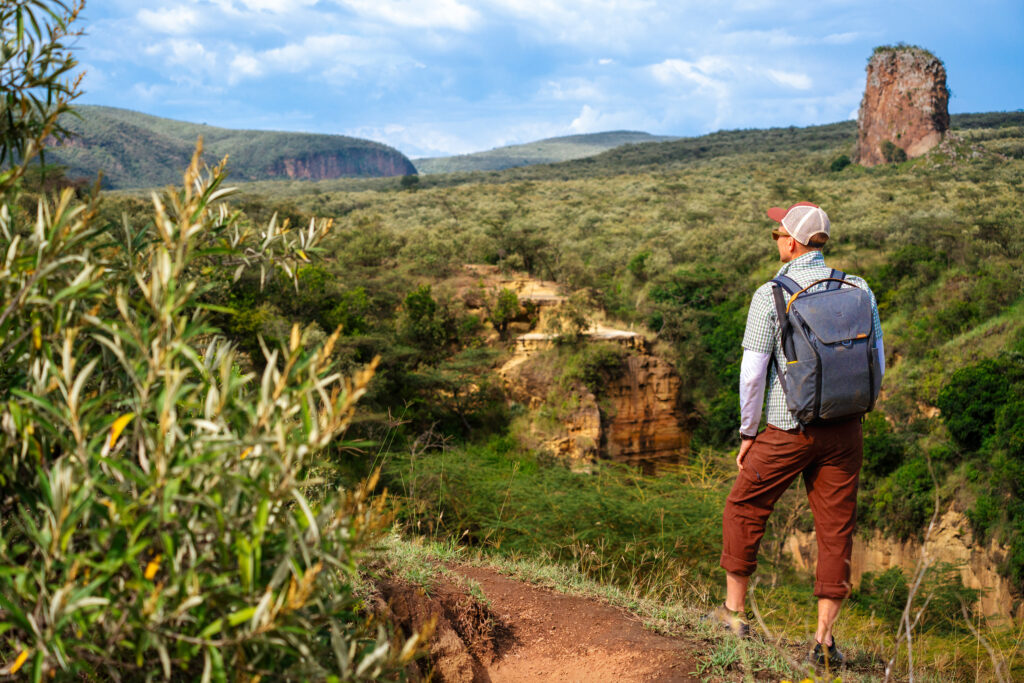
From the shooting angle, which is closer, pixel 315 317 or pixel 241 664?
pixel 241 664

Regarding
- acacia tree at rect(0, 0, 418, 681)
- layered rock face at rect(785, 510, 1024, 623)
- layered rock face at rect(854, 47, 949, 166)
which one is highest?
layered rock face at rect(854, 47, 949, 166)

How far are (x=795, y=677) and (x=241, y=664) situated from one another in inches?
91.0

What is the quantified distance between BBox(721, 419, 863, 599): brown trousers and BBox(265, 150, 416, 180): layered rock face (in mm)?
129818

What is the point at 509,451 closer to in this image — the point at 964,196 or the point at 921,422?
the point at 921,422

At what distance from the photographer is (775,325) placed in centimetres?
285

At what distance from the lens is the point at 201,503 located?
1215 mm

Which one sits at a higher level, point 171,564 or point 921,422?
point 171,564

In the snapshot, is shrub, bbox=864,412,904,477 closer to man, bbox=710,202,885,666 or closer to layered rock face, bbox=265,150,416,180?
man, bbox=710,202,885,666

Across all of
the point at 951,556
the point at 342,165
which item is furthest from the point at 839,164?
the point at 342,165

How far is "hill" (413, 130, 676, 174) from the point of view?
152m

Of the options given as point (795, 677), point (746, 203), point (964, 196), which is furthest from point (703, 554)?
point (746, 203)

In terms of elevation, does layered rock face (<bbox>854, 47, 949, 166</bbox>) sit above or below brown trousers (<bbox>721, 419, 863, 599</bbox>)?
above

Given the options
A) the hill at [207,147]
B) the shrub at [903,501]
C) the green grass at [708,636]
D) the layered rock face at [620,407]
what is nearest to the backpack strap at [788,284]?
the green grass at [708,636]

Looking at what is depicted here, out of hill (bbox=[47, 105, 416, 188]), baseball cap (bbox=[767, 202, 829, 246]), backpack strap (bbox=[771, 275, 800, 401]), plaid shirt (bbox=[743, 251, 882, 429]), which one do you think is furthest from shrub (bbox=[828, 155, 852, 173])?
hill (bbox=[47, 105, 416, 188])
